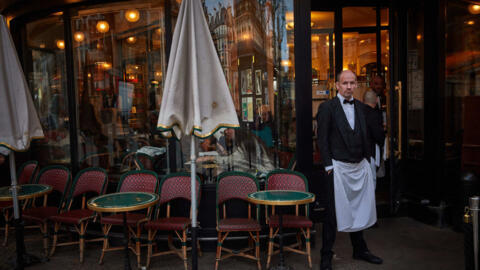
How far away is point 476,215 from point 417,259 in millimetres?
1941

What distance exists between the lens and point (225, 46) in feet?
18.4

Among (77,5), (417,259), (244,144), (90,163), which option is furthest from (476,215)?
(77,5)

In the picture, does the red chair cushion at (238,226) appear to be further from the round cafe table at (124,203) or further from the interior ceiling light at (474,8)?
the interior ceiling light at (474,8)

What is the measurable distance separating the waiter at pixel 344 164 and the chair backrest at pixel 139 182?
2179 millimetres

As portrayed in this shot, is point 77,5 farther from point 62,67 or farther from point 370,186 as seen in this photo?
point 370,186

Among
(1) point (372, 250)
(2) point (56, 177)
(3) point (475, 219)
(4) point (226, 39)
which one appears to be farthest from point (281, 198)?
(2) point (56, 177)

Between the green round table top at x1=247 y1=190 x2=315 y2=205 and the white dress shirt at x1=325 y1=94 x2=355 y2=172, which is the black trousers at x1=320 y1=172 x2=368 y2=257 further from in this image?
the white dress shirt at x1=325 y1=94 x2=355 y2=172

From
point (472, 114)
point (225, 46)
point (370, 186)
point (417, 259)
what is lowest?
point (417, 259)

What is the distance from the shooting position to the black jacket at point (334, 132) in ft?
13.0

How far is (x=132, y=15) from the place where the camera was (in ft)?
18.8

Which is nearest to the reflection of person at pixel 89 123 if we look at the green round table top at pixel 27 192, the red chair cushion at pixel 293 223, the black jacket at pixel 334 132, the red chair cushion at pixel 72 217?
the green round table top at pixel 27 192

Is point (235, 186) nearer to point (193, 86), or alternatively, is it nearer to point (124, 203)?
point (124, 203)

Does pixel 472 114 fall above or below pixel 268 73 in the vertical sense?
below

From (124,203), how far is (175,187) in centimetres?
92
